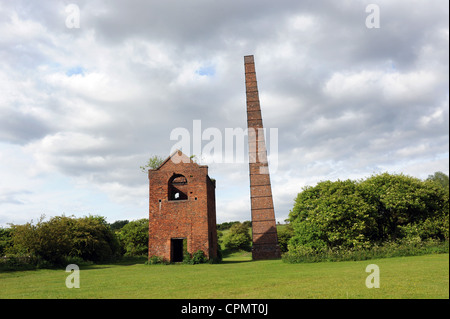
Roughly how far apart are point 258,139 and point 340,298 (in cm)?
2592

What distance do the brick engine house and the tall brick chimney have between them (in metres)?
6.74

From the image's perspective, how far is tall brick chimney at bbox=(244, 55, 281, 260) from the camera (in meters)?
30.4

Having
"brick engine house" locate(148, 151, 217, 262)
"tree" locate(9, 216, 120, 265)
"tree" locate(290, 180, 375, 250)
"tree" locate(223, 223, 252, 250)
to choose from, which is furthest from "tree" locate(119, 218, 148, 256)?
"tree" locate(290, 180, 375, 250)

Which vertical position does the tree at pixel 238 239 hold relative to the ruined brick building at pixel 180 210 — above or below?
below

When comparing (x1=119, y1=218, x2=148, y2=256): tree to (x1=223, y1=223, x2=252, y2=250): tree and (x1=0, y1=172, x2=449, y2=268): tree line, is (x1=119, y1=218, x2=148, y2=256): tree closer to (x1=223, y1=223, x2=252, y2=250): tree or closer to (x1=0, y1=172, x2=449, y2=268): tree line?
(x1=0, y1=172, x2=449, y2=268): tree line

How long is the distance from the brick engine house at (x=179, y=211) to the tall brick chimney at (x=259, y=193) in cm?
674

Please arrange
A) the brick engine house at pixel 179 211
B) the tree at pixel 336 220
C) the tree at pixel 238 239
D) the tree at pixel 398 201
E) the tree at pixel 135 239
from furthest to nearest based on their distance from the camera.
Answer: the tree at pixel 238 239
the tree at pixel 135 239
the brick engine house at pixel 179 211
the tree at pixel 398 201
the tree at pixel 336 220

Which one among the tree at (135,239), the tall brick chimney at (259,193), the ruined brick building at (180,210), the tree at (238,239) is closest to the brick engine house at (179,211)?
the ruined brick building at (180,210)

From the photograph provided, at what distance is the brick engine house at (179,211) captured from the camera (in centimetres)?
2422

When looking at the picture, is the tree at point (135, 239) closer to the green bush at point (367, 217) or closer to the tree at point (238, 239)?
the tree at point (238, 239)

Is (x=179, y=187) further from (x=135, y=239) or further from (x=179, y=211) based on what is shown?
(x=135, y=239)

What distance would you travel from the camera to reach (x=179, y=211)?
81.4 ft
